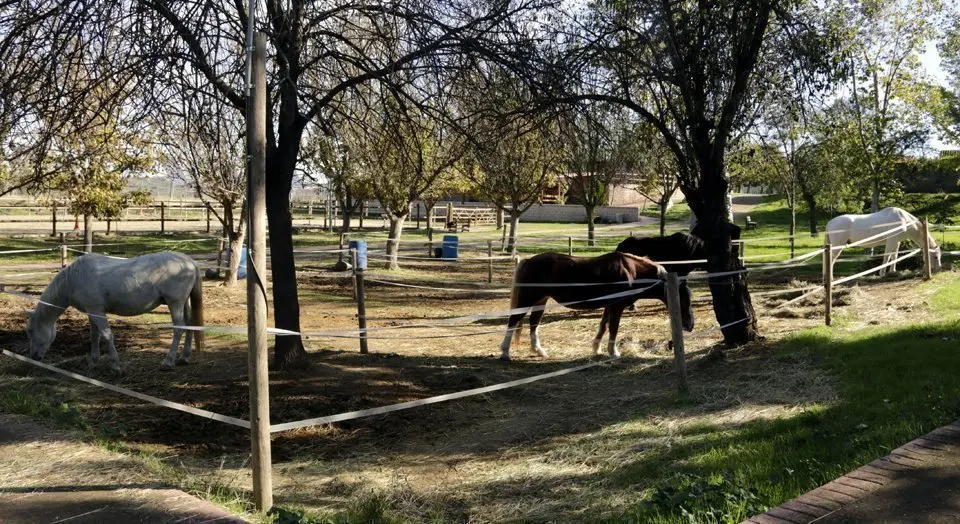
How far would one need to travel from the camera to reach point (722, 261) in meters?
9.34

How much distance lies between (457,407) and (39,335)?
4.93m

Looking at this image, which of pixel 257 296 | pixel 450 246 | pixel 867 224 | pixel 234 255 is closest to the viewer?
pixel 257 296

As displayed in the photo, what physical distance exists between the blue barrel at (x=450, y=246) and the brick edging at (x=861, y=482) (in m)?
19.9

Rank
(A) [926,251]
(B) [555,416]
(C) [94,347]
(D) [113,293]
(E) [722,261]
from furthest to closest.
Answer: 1. (A) [926,251]
2. (E) [722,261]
3. (C) [94,347]
4. (D) [113,293]
5. (B) [555,416]

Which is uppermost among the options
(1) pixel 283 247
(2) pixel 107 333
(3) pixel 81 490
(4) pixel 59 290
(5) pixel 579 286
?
(1) pixel 283 247

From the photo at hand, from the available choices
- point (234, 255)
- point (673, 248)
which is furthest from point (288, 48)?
point (234, 255)

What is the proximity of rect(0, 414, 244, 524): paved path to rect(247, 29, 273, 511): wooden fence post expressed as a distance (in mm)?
316

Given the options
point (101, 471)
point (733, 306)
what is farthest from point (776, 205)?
point (101, 471)

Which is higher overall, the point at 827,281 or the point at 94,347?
the point at 827,281

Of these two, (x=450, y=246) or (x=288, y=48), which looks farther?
(x=450, y=246)

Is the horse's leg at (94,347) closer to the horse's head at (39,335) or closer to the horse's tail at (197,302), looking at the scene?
the horse's head at (39,335)

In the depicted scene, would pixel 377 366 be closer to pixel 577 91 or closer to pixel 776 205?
pixel 577 91

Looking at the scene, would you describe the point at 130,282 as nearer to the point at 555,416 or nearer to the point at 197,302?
the point at 197,302

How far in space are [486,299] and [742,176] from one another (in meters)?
13.8
